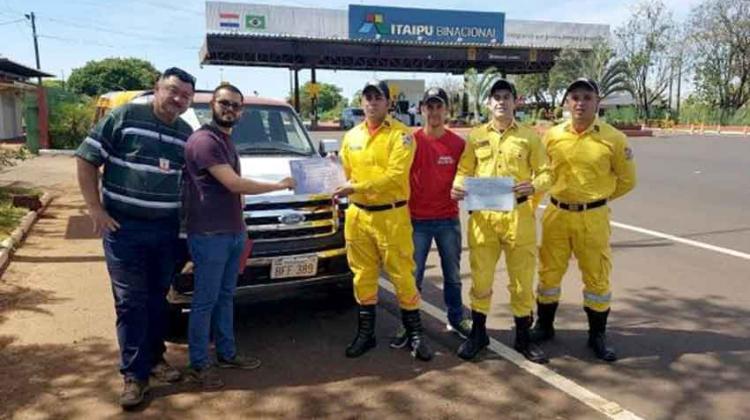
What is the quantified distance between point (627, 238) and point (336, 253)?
517cm

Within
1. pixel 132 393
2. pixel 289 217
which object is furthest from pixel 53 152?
pixel 132 393

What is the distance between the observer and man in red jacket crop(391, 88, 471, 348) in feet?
14.6

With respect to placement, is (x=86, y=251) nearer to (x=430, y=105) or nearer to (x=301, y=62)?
(x=430, y=105)

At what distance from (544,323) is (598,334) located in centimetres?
42

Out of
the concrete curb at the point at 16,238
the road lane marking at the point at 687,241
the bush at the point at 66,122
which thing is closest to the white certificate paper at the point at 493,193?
the road lane marking at the point at 687,241

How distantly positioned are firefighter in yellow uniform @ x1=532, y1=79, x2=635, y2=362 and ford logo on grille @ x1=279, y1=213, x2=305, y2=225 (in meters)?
1.85

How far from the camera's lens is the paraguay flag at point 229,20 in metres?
41.2

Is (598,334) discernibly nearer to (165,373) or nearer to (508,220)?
(508,220)

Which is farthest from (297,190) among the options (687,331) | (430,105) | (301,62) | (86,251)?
(301,62)

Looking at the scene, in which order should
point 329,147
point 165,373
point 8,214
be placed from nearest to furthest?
point 165,373, point 329,147, point 8,214

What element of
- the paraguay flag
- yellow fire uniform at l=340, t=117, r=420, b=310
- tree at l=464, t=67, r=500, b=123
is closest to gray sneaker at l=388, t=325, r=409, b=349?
yellow fire uniform at l=340, t=117, r=420, b=310

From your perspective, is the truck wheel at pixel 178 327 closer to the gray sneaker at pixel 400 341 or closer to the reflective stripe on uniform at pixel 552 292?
the gray sneaker at pixel 400 341

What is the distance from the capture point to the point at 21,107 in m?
30.2

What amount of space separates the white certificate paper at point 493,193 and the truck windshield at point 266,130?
7.40 ft
